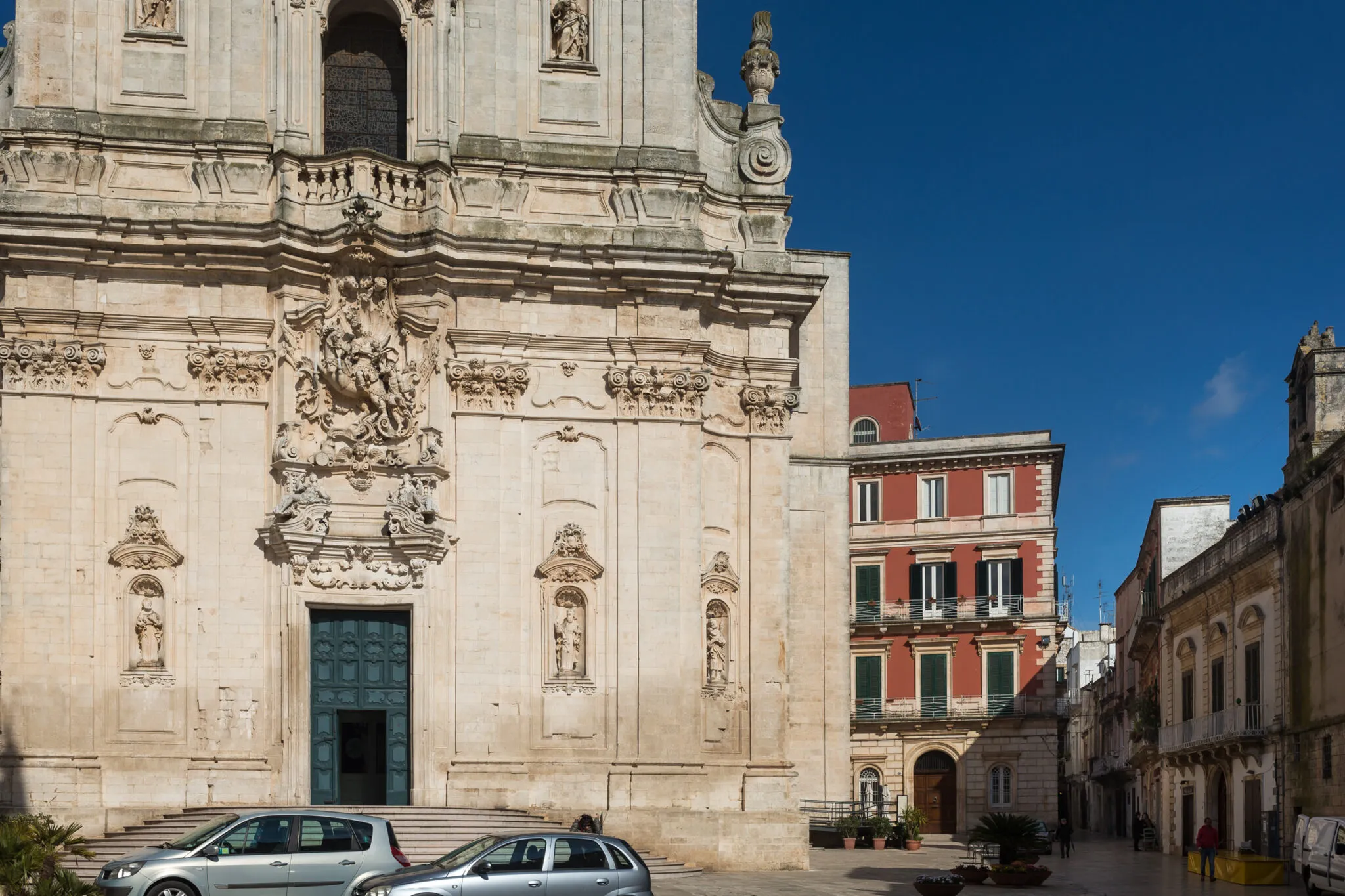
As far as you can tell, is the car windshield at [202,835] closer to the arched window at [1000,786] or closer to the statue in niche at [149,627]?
the statue in niche at [149,627]

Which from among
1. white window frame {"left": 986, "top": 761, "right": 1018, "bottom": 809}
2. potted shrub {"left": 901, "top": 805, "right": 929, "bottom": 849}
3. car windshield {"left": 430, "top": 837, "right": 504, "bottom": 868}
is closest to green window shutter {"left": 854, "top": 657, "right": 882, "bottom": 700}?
white window frame {"left": 986, "top": 761, "right": 1018, "bottom": 809}

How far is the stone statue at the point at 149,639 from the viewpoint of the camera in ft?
92.0

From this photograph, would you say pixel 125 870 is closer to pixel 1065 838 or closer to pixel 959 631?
pixel 1065 838

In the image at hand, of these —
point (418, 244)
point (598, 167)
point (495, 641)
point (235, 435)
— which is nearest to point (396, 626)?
point (495, 641)

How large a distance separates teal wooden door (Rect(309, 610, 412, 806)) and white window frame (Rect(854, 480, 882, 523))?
27445 millimetres

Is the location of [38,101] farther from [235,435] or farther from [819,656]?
[819,656]

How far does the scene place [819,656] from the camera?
35.4 m

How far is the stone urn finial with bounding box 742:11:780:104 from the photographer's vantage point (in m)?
32.6

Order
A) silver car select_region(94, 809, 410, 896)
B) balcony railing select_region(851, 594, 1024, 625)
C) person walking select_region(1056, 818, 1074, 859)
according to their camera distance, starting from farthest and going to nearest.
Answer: balcony railing select_region(851, 594, 1024, 625) < person walking select_region(1056, 818, 1074, 859) < silver car select_region(94, 809, 410, 896)

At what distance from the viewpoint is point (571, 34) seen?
Answer: 30.8m

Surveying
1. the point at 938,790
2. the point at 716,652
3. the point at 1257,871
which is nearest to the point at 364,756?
the point at 716,652

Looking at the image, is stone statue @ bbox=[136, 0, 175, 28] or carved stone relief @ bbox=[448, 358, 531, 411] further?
stone statue @ bbox=[136, 0, 175, 28]

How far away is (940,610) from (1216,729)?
48.7 feet

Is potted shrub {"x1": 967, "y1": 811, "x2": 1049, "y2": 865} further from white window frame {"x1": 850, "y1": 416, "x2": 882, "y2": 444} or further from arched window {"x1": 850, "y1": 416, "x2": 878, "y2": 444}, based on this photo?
white window frame {"x1": 850, "y1": 416, "x2": 882, "y2": 444}
